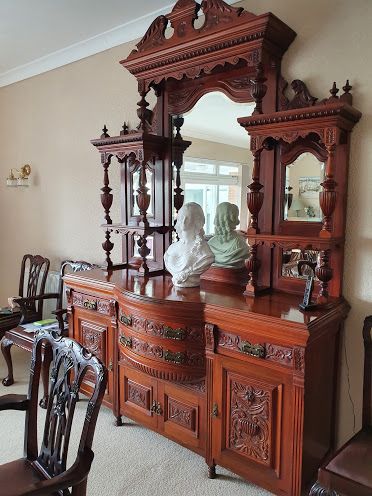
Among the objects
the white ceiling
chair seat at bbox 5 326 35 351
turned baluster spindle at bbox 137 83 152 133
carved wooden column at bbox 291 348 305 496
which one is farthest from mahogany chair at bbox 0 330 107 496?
turned baluster spindle at bbox 137 83 152 133

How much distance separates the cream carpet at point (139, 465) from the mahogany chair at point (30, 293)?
2.23 ft

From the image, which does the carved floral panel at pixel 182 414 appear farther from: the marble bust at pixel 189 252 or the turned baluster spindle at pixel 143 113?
the turned baluster spindle at pixel 143 113

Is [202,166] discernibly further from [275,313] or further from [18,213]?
[18,213]

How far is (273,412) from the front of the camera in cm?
180

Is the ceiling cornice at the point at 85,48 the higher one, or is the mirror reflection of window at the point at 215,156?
the ceiling cornice at the point at 85,48

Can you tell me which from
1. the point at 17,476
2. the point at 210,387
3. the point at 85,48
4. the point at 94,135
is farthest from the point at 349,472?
the point at 85,48

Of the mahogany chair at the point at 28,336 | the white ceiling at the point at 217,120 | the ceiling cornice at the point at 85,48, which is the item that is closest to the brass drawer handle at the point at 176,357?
the mahogany chair at the point at 28,336

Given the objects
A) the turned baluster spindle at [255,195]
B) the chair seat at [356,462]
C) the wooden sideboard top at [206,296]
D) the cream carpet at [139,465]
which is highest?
the turned baluster spindle at [255,195]

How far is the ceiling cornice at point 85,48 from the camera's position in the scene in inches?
110

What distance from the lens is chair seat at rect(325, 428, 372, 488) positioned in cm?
147

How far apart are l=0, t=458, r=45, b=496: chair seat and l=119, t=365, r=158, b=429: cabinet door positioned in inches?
34.3

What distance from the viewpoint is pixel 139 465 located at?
2178mm

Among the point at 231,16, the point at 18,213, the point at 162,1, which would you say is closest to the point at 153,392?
the point at 231,16

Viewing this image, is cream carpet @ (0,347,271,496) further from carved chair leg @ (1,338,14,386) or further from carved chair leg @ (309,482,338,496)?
carved chair leg @ (309,482,338,496)
